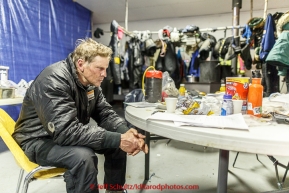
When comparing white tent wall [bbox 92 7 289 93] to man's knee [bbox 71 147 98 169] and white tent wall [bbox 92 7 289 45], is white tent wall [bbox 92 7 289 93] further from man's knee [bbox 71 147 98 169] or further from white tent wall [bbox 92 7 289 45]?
man's knee [bbox 71 147 98 169]

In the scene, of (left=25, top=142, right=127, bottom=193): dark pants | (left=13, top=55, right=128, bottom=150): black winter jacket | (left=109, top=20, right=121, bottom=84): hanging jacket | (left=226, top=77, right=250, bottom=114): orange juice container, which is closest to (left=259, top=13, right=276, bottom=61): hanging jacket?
(left=226, top=77, right=250, bottom=114): orange juice container

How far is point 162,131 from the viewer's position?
72cm

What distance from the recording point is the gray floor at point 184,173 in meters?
1.60

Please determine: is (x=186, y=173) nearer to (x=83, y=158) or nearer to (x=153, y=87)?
(x=153, y=87)

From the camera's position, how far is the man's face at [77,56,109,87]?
1.14 meters

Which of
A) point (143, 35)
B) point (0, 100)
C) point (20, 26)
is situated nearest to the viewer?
point (0, 100)

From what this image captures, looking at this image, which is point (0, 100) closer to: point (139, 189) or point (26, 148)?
point (26, 148)

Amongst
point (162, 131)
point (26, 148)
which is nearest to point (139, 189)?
point (26, 148)

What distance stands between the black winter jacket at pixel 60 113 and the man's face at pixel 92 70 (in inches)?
1.7

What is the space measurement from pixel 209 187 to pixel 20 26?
331 centimetres

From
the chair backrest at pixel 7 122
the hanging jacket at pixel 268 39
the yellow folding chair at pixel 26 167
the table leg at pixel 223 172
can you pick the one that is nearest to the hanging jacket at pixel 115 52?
the hanging jacket at pixel 268 39

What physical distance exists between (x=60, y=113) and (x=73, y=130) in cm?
10

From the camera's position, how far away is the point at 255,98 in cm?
87

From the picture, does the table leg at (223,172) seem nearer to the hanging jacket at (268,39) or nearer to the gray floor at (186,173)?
the gray floor at (186,173)
